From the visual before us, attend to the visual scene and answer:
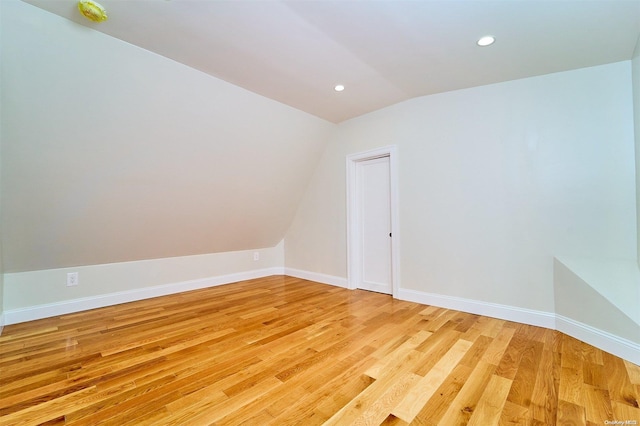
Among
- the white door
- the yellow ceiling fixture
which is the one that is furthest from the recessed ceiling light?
the yellow ceiling fixture

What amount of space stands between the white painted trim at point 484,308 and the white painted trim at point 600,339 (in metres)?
0.12

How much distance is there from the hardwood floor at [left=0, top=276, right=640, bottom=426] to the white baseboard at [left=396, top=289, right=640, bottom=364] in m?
0.09

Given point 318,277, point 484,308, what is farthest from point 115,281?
point 484,308

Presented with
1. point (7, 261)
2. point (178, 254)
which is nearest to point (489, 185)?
point (178, 254)

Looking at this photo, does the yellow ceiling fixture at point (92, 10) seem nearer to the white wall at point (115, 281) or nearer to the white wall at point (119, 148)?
the white wall at point (119, 148)

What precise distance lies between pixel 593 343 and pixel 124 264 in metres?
5.13

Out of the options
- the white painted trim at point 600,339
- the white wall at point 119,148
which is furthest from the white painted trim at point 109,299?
the white painted trim at point 600,339

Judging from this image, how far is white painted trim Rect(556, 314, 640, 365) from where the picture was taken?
6.72 feet

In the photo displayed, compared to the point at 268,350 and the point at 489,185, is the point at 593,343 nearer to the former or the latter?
the point at 489,185

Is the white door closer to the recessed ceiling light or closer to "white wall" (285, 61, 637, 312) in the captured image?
"white wall" (285, 61, 637, 312)

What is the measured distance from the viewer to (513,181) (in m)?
2.90

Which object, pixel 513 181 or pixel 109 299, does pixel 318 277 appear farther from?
pixel 513 181

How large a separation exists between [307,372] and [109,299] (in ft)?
10.1

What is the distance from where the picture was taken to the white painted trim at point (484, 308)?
2.73 m
